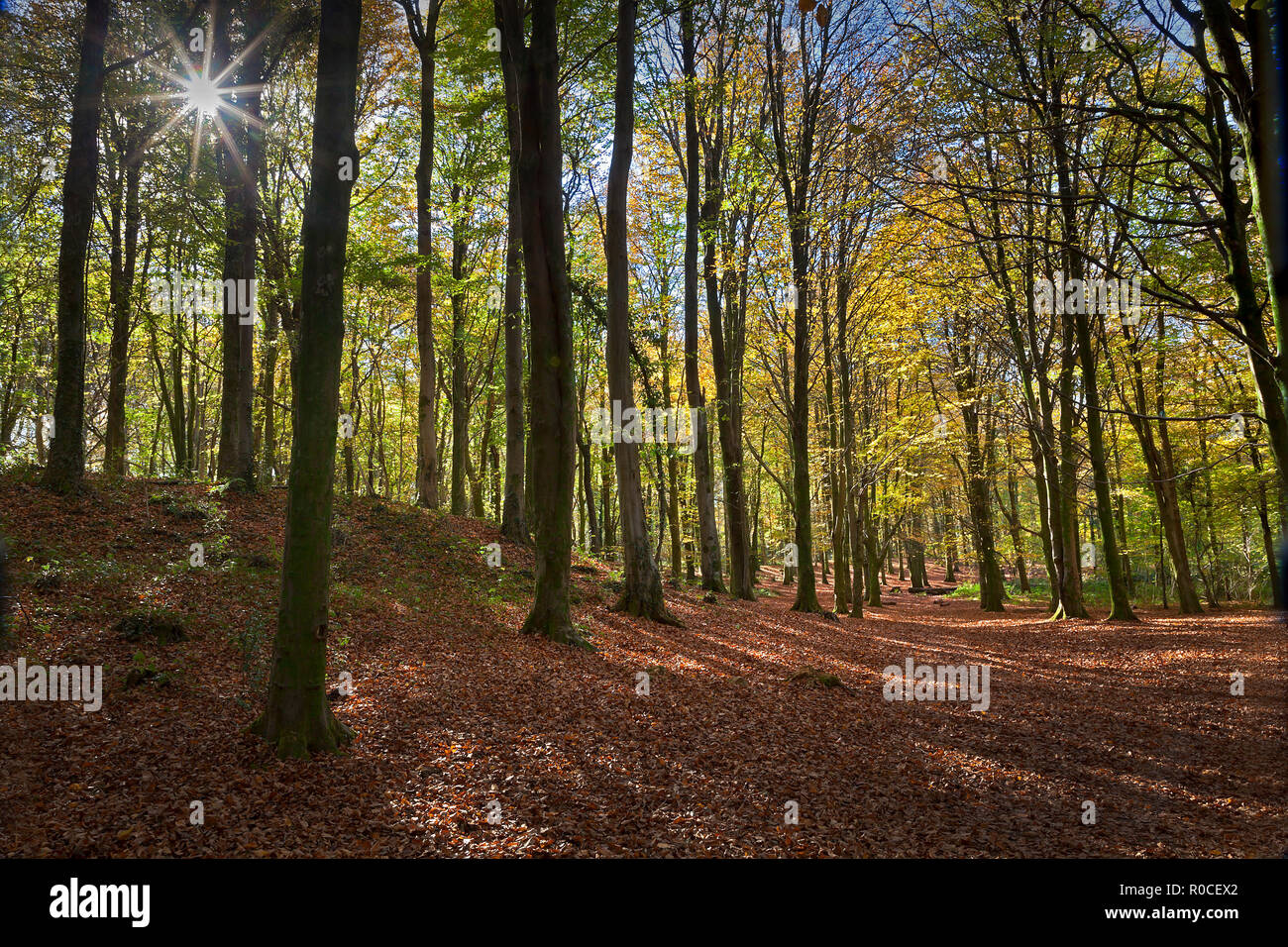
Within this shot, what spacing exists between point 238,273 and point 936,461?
857 inches

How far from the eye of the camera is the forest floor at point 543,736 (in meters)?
4.01

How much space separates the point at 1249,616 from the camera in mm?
14883

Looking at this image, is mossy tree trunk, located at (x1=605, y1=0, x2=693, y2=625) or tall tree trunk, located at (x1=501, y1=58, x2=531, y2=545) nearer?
mossy tree trunk, located at (x1=605, y1=0, x2=693, y2=625)

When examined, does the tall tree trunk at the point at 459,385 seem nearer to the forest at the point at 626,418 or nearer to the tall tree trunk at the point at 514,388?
the forest at the point at 626,418

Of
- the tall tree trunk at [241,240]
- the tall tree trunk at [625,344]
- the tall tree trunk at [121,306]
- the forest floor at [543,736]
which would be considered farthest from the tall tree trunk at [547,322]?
the tall tree trunk at [121,306]

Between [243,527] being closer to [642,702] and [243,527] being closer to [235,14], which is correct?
[642,702]

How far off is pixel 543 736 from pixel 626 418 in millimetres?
6371

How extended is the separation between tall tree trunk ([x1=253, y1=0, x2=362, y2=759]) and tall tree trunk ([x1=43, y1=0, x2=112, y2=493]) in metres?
7.27

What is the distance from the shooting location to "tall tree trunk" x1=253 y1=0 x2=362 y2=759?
479 cm

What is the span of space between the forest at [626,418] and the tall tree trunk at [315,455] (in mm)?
29

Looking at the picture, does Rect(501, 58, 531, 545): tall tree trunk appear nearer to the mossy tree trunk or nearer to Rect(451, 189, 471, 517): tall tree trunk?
Rect(451, 189, 471, 517): tall tree trunk

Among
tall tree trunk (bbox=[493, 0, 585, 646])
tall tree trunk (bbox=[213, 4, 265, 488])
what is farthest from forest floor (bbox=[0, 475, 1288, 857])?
tall tree trunk (bbox=[213, 4, 265, 488])

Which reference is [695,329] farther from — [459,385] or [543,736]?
[543,736]

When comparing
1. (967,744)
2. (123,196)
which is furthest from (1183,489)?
(123,196)
